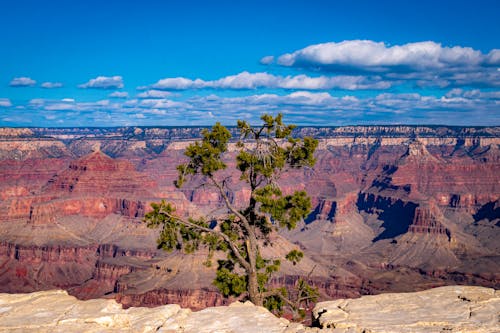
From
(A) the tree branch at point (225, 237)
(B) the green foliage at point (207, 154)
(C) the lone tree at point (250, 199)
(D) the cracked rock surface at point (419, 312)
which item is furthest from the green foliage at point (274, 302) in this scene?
(B) the green foliage at point (207, 154)

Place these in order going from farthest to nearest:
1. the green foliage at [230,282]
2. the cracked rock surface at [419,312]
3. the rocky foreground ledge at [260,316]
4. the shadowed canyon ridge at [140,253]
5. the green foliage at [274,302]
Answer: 1. the shadowed canyon ridge at [140,253]
2. the green foliage at [274,302]
3. the green foliage at [230,282]
4. the rocky foreground ledge at [260,316]
5. the cracked rock surface at [419,312]

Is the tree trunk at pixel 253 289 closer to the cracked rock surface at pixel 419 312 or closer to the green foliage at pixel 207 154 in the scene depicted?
the cracked rock surface at pixel 419 312

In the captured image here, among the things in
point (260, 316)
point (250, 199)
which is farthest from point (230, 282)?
point (260, 316)

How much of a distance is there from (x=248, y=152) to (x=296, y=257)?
5.62 meters

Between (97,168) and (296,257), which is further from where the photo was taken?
(97,168)

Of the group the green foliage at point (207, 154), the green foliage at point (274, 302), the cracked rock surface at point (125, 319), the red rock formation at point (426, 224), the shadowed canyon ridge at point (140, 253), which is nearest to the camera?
the cracked rock surface at point (125, 319)

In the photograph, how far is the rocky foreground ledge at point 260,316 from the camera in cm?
1792

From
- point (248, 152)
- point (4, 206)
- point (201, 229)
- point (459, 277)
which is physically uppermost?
point (248, 152)

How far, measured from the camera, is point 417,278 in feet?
443

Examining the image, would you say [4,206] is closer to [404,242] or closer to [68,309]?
[404,242]

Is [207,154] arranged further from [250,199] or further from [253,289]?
[253,289]

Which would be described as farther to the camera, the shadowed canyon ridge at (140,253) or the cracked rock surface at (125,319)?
the shadowed canyon ridge at (140,253)

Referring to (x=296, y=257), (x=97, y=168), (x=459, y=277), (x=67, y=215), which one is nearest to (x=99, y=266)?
(x=67, y=215)

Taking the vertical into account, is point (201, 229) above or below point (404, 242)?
above
